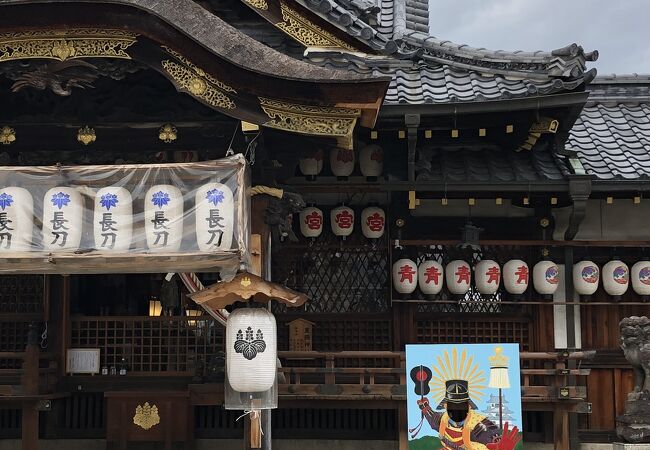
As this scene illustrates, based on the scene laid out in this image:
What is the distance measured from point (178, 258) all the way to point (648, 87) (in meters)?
10.1

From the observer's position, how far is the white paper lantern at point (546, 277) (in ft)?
41.1

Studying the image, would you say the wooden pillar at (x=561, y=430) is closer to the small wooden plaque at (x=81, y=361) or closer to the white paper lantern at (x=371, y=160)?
the white paper lantern at (x=371, y=160)

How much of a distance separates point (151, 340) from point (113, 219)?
3.69 m

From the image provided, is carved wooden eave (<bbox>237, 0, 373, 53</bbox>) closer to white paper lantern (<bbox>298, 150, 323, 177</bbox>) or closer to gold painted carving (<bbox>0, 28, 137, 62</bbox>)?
white paper lantern (<bbox>298, 150, 323, 177</bbox>)

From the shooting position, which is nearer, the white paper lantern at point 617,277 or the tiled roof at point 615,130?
the tiled roof at point 615,130

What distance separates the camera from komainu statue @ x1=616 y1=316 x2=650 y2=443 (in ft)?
34.7

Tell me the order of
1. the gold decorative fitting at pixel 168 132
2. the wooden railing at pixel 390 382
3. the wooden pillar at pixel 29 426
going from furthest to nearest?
the wooden pillar at pixel 29 426 → the wooden railing at pixel 390 382 → the gold decorative fitting at pixel 168 132

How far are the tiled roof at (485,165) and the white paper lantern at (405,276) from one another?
1359 mm

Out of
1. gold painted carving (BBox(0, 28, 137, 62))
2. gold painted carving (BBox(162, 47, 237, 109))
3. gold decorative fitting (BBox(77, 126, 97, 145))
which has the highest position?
gold painted carving (BBox(0, 28, 137, 62))

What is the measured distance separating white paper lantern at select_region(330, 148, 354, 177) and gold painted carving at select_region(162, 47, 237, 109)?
291cm

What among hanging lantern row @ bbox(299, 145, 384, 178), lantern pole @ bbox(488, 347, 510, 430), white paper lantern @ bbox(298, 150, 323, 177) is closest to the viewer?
lantern pole @ bbox(488, 347, 510, 430)

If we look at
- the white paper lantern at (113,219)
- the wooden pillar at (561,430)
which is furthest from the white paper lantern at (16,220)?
the wooden pillar at (561,430)

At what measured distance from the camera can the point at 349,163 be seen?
1235cm

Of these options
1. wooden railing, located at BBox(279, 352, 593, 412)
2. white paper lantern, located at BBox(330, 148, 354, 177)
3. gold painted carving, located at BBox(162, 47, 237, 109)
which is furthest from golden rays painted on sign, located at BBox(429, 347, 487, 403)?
gold painted carving, located at BBox(162, 47, 237, 109)
